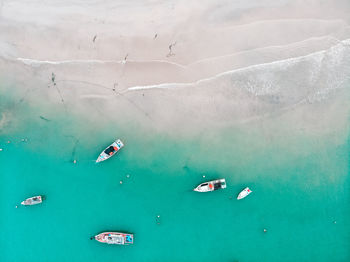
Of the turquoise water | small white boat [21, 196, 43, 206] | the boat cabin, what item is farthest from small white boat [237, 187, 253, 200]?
small white boat [21, 196, 43, 206]

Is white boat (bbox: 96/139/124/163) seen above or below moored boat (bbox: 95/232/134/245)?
above

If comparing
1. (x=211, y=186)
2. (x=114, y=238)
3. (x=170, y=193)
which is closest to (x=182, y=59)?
(x=211, y=186)

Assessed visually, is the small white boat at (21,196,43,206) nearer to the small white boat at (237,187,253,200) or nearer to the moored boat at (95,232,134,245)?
the moored boat at (95,232,134,245)

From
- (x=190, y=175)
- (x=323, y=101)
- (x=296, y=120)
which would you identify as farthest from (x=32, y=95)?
(x=323, y=101)

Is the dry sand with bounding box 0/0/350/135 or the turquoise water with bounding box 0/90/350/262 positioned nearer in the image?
the dry sand with bounding box 0/0/350/135

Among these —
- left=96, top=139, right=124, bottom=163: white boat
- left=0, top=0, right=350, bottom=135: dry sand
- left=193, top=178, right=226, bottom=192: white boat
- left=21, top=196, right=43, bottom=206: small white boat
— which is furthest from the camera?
left=21, top=196, right=43, bottom=206: small white boat

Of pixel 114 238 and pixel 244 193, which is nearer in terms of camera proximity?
pixel 244 193

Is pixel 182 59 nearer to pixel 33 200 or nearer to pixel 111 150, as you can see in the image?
pixel 111 150
